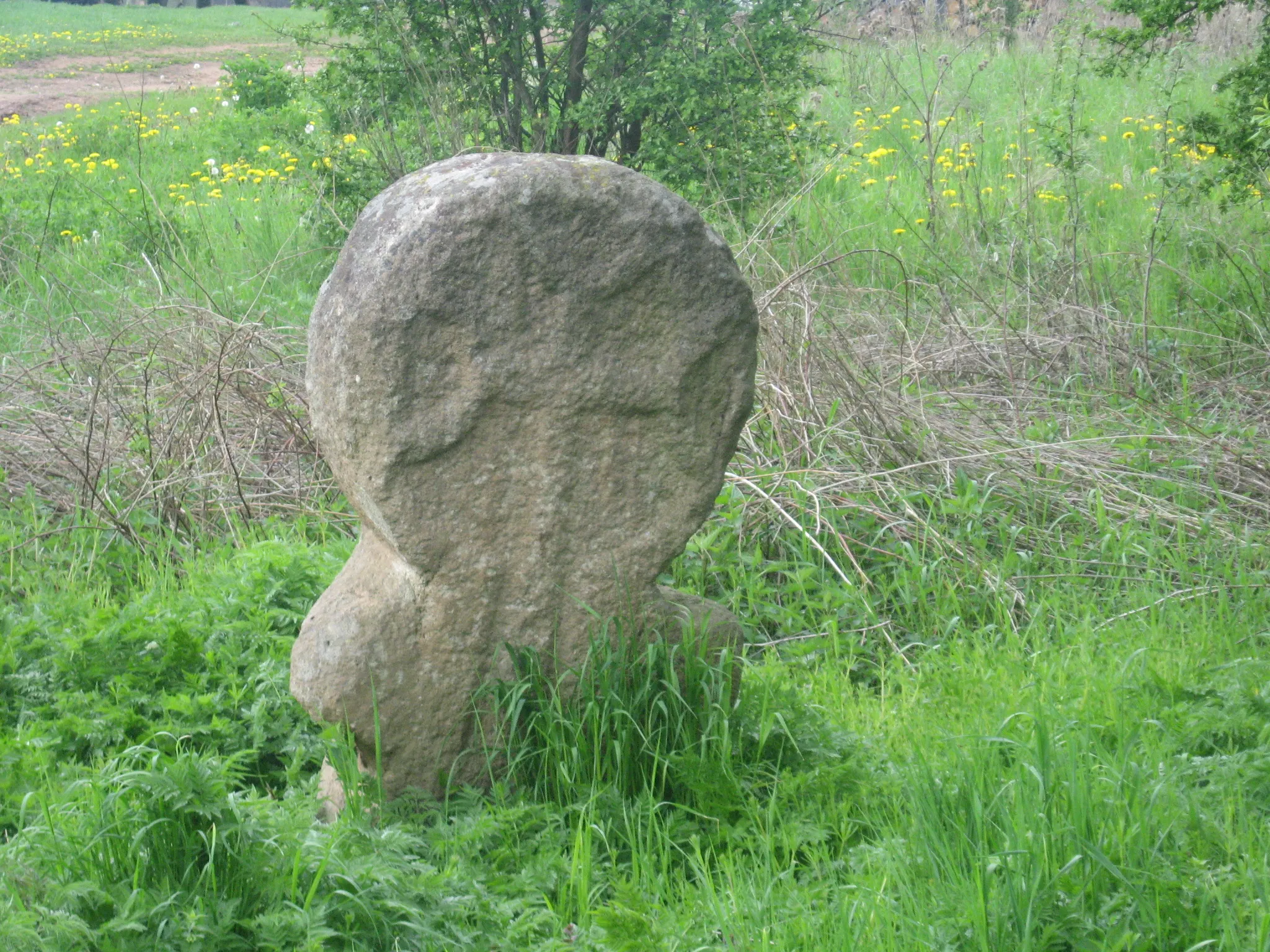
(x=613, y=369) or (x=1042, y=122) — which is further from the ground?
(x=1042, y=122)

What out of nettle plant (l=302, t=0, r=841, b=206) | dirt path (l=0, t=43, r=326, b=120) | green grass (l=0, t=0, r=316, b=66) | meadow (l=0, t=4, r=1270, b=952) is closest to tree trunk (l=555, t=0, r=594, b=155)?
nettle plant (l=302, t=0, r=841, b=206)

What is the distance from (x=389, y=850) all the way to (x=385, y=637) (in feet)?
1.87

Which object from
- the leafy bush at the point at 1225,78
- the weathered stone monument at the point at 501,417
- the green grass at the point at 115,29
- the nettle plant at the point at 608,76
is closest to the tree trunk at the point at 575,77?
the nettle plant at the point at 608,76

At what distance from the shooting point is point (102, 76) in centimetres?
2189

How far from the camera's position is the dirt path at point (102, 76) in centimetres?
1844

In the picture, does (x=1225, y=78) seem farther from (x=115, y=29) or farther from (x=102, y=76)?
(x=115, y=29)

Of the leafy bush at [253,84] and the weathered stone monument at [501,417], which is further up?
the leafy bush at [253,84]

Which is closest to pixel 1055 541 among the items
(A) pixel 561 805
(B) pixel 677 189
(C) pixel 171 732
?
(A) pixel 561 805

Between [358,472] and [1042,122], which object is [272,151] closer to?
[1042,122]

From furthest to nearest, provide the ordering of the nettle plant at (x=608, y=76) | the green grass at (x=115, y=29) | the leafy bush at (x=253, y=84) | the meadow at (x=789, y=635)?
the green grass at (x=115, y=29)
the leafy bush at (x=253, y=84)
the nettle plant at (x=608, y=76)
the meadow at (x=789, y=635)

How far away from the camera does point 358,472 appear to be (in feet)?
10.0

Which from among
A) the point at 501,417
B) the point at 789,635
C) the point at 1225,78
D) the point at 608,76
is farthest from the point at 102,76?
the point at 501,417

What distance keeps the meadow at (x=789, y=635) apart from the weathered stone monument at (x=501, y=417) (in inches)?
8.4

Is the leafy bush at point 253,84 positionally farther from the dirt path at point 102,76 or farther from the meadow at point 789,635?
the dirt path at point 102,76
